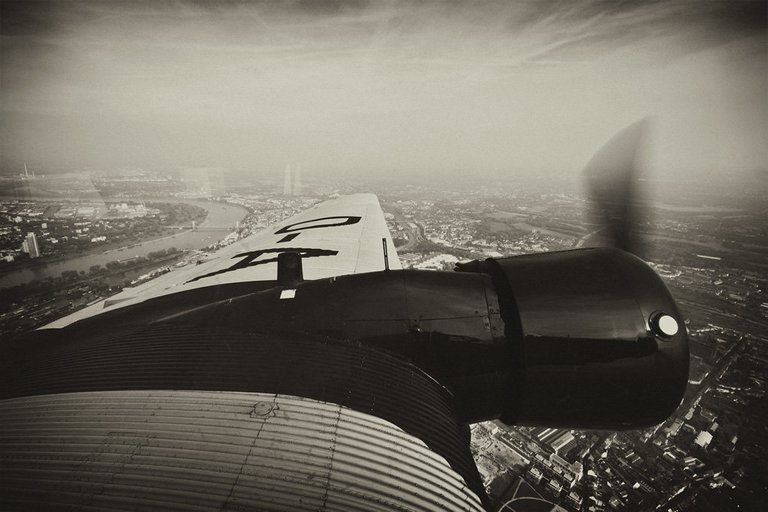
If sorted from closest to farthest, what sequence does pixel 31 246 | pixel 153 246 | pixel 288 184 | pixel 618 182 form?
1. pixel 618 182
2. pixel 31 246
3. pixel 153 246
4. pixel 288 184

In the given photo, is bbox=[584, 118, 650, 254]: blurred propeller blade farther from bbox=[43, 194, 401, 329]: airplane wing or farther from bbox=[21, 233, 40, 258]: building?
bbox=[21, 233, 40, 258]: building

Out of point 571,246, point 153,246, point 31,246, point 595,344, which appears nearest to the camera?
point 595,344

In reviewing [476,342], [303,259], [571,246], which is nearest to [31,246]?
[303,259]

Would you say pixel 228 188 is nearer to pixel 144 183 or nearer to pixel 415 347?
pixel 144 183

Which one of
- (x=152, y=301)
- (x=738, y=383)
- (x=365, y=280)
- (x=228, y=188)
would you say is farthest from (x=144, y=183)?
(x=738, y=383)

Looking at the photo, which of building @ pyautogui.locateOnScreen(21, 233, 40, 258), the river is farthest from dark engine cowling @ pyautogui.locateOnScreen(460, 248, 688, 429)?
building @ pyautogui.locateOnScreen(21, 233, 40, 258)

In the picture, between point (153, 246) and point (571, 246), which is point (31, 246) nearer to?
point (153, 246)

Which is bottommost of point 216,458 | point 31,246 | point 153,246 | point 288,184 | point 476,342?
point 153,246
